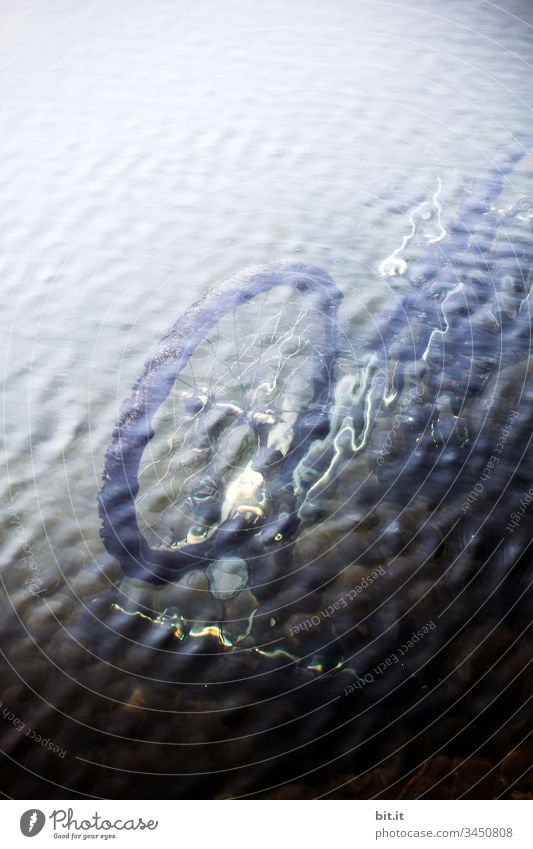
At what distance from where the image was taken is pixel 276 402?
66cm

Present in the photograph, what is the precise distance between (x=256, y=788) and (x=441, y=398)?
369 mm

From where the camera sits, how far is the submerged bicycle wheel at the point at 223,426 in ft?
1.96

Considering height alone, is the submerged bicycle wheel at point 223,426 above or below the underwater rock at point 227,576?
above

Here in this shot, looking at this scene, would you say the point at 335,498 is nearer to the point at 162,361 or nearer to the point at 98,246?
the point at 162,361

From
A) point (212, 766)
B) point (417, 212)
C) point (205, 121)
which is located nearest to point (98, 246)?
point (205, 121)

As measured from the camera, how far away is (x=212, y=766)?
51cm

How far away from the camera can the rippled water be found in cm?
52

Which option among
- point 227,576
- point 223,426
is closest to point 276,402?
point 223,426

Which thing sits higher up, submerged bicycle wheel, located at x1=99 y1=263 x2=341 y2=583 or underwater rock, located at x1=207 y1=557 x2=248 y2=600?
submerged bicycle wheel, located at x1=99 y1=263 x2=341 y2=583

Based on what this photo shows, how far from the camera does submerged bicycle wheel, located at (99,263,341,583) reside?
0.60 metres

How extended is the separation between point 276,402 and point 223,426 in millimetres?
55

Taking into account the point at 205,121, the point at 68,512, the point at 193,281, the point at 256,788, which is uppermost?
the point at 205,121

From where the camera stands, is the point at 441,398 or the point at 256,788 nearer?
the point at 256,788

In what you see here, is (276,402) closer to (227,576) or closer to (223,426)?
(223,426)
